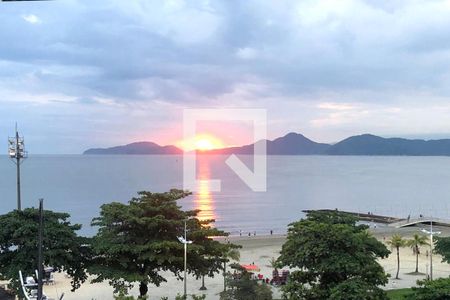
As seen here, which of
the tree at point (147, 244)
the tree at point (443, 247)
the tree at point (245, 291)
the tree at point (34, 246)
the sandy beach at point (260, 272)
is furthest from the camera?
the sandy beach at point (260, 272)

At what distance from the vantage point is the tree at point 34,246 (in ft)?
71.5

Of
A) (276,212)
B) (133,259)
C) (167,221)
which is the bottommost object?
(276,212)

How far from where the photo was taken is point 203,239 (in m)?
24.0

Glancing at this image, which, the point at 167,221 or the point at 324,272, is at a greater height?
the point at 167,221

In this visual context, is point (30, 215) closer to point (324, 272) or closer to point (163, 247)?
point (163, 247)

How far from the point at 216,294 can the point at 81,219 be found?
52.9m

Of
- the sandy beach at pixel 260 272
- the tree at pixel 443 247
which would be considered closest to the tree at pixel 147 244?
the sandy beach at pixel 260 272

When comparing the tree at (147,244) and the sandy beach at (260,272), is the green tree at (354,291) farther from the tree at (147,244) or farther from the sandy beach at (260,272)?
the sandy beach at (260,272)

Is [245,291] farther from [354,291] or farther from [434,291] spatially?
[434,291]

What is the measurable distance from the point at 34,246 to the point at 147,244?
5027 millimetres

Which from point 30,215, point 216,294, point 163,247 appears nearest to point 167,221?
point 163,247

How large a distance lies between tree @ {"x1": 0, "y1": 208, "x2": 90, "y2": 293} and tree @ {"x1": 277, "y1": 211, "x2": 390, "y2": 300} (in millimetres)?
9944

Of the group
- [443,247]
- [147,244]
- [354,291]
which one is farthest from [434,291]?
[147,244]

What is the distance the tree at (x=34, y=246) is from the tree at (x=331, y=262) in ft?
32.6
